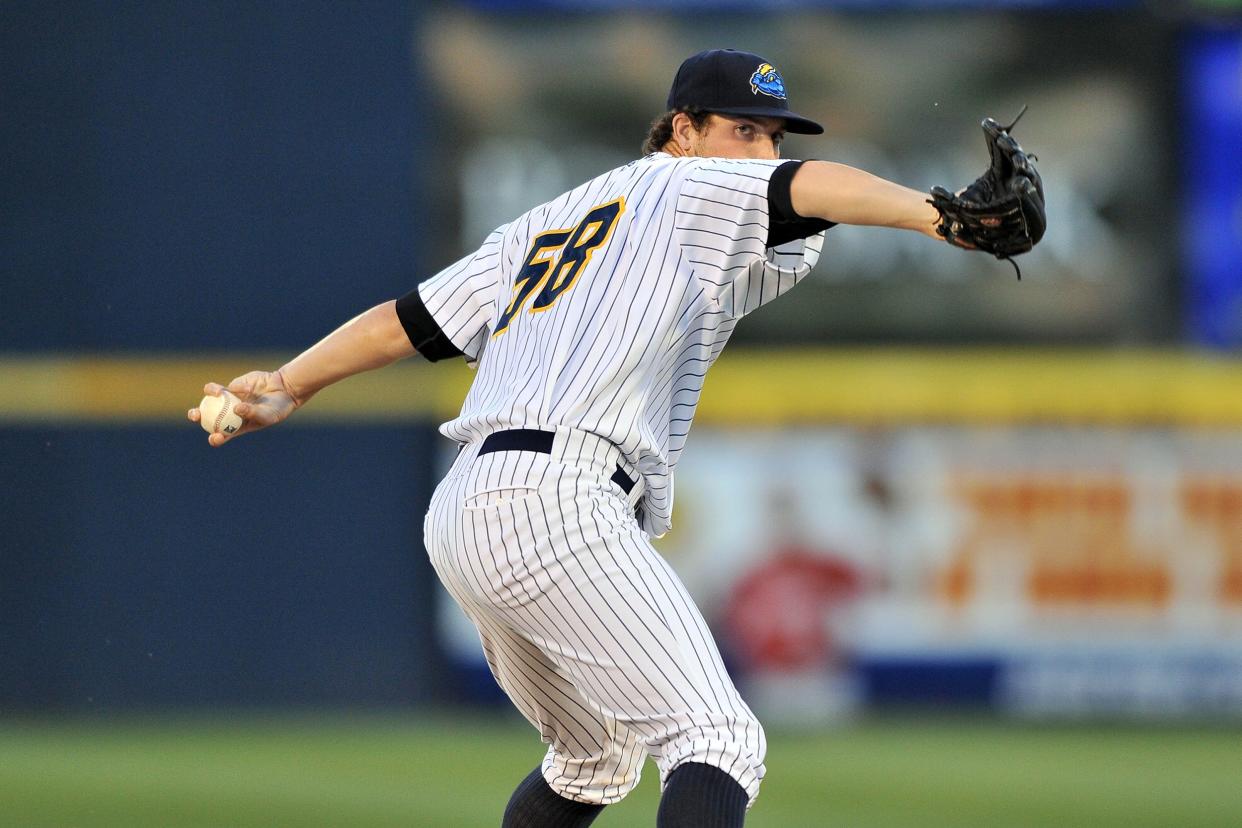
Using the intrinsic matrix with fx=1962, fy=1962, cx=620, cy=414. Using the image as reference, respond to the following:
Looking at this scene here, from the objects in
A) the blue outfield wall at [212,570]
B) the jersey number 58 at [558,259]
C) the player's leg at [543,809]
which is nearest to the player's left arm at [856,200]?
the jersey number 58 at [558,259]

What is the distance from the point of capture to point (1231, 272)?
32.0 ft

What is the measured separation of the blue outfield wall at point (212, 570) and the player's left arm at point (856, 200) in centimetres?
646

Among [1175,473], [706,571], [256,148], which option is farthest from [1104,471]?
[256,148]

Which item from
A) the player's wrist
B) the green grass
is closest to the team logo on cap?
the player's wrist

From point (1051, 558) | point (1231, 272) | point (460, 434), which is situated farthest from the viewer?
point (1231, 272)

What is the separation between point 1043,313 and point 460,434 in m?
6.77

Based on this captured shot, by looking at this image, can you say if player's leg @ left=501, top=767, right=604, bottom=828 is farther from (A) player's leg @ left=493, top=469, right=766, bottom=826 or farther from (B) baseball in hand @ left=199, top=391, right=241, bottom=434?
(B) baseball in hand @ left=199, top=391, right=241, bottom=434

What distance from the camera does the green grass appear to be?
19.9ft

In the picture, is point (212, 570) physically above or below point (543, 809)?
above

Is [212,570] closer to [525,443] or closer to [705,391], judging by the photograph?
[705,391]

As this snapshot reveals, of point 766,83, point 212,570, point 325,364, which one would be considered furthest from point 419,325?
point 212,570

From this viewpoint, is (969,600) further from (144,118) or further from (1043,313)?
(144,118)

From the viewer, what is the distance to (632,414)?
3359 millimetres

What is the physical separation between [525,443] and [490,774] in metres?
3.99
